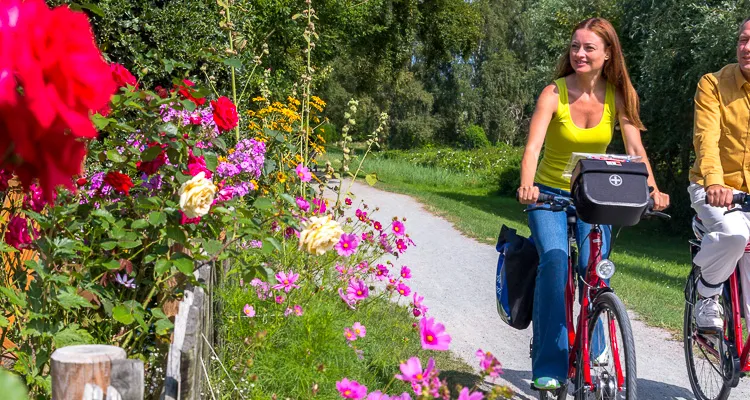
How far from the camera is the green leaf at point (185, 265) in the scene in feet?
8.10

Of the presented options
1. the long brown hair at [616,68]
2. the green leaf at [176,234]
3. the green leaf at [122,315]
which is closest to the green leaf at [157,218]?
the green leaf at [176,234]

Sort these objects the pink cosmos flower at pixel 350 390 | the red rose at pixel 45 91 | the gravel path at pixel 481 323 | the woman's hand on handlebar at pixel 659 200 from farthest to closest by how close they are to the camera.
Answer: the gravel path at pixel 481 323 < the woman's hand on handlebar at pixel 659 200 < the pink cosmos flower at pixel 350 390 < the red rose at pixel 45 91

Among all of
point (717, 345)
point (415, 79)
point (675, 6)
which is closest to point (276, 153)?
point (717, 345)

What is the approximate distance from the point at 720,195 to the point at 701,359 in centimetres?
124

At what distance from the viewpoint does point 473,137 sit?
4572cm

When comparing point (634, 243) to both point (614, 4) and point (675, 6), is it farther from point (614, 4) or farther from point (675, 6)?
point (614, 4)

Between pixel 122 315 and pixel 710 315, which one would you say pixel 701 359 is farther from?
pixel 122 315

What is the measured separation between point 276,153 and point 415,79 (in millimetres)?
40525

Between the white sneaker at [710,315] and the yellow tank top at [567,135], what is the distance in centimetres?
120

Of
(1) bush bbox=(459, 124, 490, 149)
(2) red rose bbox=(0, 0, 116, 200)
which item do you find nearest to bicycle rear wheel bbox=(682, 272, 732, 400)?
(2) red rose bbox=(0, 0, 116, 200)

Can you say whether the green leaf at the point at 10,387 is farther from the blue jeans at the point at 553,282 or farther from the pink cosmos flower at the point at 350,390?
the blue jeans at the point at 553,282

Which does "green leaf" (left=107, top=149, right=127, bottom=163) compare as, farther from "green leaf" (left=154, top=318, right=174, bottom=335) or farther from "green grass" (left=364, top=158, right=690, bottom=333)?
"green grass" (left=364, top=158, right=690, bottom=333)

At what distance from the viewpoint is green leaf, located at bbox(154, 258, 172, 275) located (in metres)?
2.47

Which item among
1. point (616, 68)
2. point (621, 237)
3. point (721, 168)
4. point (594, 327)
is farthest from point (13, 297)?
point (621, 237)
